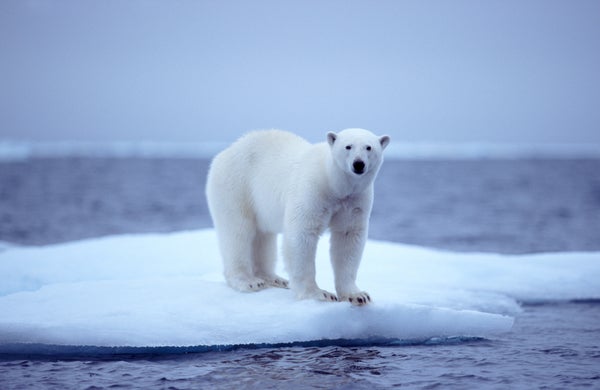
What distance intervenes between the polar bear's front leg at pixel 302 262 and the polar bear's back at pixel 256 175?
0.42 metres

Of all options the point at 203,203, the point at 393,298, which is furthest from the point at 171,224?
the point at 393,298

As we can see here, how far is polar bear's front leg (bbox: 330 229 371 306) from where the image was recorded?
548 cm

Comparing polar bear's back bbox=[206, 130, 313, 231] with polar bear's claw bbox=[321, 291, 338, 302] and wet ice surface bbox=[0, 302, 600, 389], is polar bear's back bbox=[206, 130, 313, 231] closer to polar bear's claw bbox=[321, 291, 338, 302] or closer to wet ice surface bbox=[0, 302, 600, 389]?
polar bear's claw bbox=[321, 291, 338, 302]

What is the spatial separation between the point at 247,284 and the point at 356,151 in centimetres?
167

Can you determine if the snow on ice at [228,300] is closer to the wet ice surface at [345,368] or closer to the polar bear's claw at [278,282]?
the wet ice surface at [345,368]

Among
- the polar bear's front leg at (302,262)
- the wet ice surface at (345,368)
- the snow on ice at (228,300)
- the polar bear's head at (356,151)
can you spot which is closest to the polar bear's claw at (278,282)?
the snow on ice at (228,300)

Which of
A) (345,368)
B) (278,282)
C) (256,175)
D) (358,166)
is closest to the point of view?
(358,166)

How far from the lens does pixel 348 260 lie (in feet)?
18.1

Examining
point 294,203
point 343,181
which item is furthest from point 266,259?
point 343,181

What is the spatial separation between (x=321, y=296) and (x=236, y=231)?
94 centimetres

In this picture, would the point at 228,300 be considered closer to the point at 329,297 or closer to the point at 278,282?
the point at 278,282

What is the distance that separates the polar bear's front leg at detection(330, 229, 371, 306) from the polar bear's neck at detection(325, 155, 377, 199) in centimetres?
36

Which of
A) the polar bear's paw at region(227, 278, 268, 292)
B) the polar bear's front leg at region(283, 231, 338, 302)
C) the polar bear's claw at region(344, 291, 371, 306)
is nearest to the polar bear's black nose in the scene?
the polar bear's front leg at region(283, 231, 338, 302)

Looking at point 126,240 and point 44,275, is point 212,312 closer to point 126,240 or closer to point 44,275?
point 44,275
